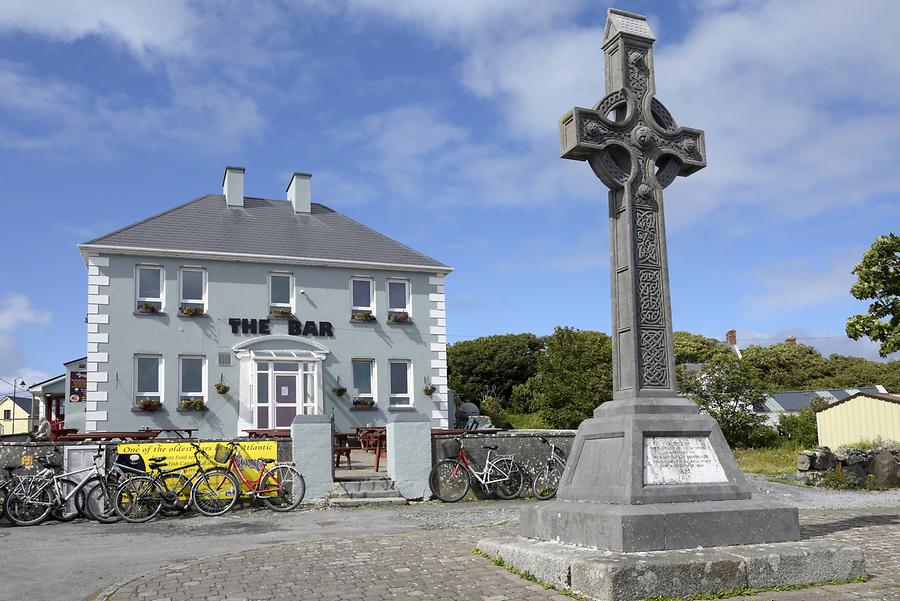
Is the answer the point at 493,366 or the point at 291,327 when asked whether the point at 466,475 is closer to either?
the point at 291,327

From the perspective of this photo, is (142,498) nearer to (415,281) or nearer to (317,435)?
(317,435)

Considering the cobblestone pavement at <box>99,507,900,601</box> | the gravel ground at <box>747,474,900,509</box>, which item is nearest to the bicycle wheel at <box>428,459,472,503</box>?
the cobblestone pavement at <box>99,507,900,601</box>

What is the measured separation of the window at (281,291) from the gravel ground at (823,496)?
51.4ft

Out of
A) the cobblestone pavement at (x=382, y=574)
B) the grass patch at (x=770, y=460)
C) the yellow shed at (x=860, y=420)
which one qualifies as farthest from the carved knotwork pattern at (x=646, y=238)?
the yellow shed at (x=860, y=420)

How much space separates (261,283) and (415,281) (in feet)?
17.7

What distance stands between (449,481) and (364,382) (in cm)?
1246

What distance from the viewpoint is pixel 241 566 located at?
8133 mm

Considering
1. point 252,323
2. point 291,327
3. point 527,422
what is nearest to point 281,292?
point 291,327

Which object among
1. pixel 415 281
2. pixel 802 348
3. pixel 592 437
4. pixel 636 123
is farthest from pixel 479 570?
pixel 802 348

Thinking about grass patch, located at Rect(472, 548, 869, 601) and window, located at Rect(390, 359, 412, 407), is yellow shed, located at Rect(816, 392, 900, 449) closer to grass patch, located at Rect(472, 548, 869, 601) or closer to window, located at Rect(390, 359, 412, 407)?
window, located at Rect(390, 359, 412, 407)

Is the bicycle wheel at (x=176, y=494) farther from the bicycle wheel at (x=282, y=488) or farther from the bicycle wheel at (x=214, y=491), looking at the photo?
the bicycle wheel at (x=282, y=488)

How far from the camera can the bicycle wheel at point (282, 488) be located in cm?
1412

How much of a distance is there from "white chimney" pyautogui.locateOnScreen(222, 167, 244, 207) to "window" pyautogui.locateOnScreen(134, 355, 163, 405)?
6788 mm

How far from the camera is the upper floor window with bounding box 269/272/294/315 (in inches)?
1051
